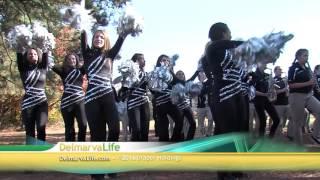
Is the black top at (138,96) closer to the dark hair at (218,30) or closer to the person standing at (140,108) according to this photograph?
the person standing at (140,108)

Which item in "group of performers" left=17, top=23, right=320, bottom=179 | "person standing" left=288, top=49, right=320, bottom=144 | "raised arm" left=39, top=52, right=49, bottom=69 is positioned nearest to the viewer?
"group of performers" left=17, top=23, right=320, bottom=179

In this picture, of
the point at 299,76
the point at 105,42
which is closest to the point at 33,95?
the point at 105,42

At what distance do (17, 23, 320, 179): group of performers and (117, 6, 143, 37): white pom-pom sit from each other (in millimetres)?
135

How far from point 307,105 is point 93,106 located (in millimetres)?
3246

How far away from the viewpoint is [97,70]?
5.61m

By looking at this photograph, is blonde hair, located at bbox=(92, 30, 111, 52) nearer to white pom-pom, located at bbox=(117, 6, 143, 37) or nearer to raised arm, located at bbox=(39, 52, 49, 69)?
white pom-pom, located at bbox=(117, 6, 143, 37)

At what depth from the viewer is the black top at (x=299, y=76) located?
6.43 meters

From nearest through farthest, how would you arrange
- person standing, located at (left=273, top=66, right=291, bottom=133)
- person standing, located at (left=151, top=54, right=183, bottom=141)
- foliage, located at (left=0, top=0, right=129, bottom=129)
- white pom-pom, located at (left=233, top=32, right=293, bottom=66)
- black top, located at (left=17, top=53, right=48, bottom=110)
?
1. white pom-pom, located at (left=233, top=32, right=293, bottom=66)
2. foliage, located at (left=0, top=0, right=129, bottom=129)
3. black top, located at (left=17, top=53, right=48, bottom=110)
4. person standing, located at (left=273, top=66, right=291, bottom=133)
5. person standing, located at (left=151, top=54, right=183, bottom=141)

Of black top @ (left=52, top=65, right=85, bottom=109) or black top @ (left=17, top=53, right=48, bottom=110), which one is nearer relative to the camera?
black top @ (left=17, top=53, right=48, bottom=110)

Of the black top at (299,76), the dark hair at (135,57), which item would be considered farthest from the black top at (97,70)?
the black top at (299,76)

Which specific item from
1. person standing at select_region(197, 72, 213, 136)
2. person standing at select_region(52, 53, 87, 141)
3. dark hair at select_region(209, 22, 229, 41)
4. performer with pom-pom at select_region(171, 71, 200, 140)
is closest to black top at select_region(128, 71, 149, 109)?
performer with pom-pom at select_region(171, 71, 200, 140)

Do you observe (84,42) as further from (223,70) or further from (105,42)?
(223,70)

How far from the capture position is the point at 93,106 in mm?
5645

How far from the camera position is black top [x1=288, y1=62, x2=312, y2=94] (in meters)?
6.43
